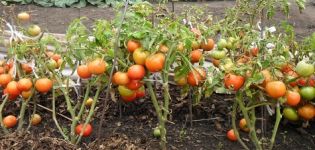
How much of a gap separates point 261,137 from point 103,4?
12.6ft

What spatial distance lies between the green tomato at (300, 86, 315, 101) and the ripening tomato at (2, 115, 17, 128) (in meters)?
1.56

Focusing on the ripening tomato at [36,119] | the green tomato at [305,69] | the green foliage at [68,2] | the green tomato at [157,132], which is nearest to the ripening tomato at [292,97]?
the green tomato at [305,69]

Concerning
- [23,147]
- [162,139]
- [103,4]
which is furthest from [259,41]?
[103,4]

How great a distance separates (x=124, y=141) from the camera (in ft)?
8.13

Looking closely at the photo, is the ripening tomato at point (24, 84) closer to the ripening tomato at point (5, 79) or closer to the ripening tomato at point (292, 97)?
the ripening tomato at point (5, 79)

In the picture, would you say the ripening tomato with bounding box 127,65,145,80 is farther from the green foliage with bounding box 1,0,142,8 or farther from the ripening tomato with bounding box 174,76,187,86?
the green foliage with bounding box 1,0,142,8

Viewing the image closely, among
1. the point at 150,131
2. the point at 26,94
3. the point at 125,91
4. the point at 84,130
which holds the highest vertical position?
the point at 125,91

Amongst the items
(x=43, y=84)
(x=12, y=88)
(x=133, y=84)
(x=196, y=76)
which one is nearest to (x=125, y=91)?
(x=133, y=84)

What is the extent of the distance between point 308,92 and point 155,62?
82 cm

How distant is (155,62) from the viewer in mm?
2090

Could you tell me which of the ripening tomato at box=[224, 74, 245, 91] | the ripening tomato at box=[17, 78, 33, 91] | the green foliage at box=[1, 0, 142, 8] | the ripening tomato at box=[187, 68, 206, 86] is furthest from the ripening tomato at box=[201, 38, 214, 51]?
the green foliage at box=[1, 0, 142, 8]

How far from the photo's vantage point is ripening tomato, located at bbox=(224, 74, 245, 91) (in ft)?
7.25

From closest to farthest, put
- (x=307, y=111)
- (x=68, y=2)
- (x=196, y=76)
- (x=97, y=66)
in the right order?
(x=97, y=66) < (x=196, y=76) < (x=307, y=111) < (x=68, y=2)

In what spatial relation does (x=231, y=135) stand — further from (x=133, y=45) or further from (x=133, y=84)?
(x=133, y=45)
